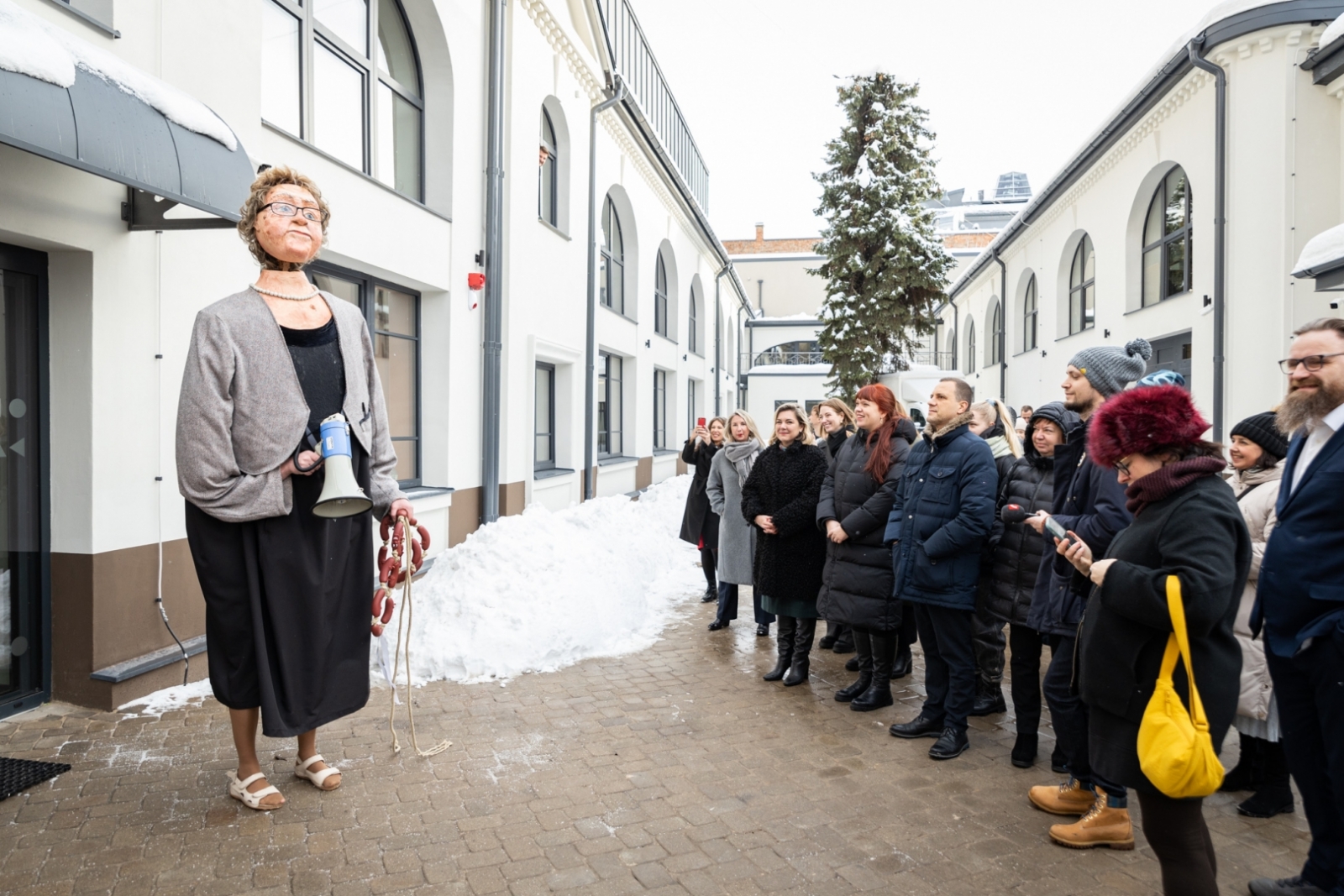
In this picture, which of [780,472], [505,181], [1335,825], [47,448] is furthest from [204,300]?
[1335,825]

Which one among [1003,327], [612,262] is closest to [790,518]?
[612,262]

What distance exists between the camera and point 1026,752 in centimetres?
411

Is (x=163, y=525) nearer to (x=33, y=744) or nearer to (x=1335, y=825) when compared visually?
(x=33, y=744)

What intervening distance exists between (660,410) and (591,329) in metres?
8.06

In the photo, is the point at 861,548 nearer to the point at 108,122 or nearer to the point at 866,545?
the point at 866,545

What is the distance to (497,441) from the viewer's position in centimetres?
896

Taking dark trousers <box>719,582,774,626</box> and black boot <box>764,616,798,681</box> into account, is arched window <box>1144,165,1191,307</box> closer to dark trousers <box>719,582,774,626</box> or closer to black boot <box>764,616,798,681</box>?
dark trousers <box>719,582,774,626</box>

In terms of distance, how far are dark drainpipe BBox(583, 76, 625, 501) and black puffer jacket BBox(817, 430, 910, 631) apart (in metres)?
7.71

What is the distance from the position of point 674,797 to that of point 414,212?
19.2ft

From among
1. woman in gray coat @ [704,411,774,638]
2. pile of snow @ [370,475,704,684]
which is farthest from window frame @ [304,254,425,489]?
woman in gray coat @ [704,411,774,638]

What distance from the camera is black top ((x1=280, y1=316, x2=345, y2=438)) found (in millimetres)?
3369

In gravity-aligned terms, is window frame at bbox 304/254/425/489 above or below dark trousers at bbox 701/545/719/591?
above

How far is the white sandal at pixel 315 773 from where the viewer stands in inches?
141

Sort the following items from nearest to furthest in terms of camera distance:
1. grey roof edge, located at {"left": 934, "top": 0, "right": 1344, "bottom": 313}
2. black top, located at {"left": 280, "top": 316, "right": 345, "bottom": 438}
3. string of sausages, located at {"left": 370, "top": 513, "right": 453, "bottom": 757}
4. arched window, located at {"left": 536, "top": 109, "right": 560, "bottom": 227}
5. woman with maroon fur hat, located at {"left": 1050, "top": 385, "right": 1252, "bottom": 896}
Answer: woman with maroon fur hat, located at {"left": 1050, "top": 385, "right": 1252, "bottom": 896} < black top, located at {"left": 280, "top": 316, "right": 345, "bottom": 438} < string of sausages, located at {"left": 370, "top": 513, "right": 453, "bottom": 757} < grey roof edge, located at {"left": 934, "top": 0, "right": 1344, "bottom": 313} < arched window, located at {"left": 536, "top": 109, "right": 560, "bottom": 227}
